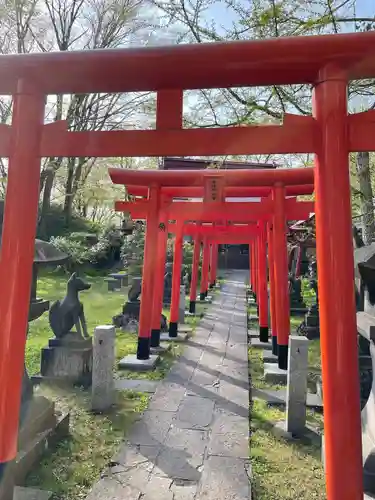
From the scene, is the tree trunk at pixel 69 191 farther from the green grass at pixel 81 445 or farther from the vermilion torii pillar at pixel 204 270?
the green grass at pixel 81 445

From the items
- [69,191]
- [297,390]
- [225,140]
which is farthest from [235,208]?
[69,191]

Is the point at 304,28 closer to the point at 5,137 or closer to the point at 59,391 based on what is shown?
the point at 5,137

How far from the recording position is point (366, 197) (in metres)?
6.54

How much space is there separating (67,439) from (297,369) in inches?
99.5

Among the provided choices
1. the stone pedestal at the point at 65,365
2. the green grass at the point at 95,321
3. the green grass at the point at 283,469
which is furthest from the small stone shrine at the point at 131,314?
the green grass at the point at 283,469

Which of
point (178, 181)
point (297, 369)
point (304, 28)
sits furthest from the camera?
point (178, 181)

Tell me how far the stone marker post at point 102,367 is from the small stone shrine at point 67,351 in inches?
36.1

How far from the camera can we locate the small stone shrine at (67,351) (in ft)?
17.7

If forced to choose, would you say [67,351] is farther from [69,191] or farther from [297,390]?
[69,191]

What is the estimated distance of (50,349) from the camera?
17.8ft

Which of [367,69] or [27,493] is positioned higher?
[367,69]

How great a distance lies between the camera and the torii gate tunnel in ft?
7.40

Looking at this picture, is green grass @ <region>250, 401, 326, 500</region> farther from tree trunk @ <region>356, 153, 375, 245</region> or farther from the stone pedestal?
tree trunk @ <region>356, 153, 375, 245</region>

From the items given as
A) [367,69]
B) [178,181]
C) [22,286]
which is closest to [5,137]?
[22,286]
